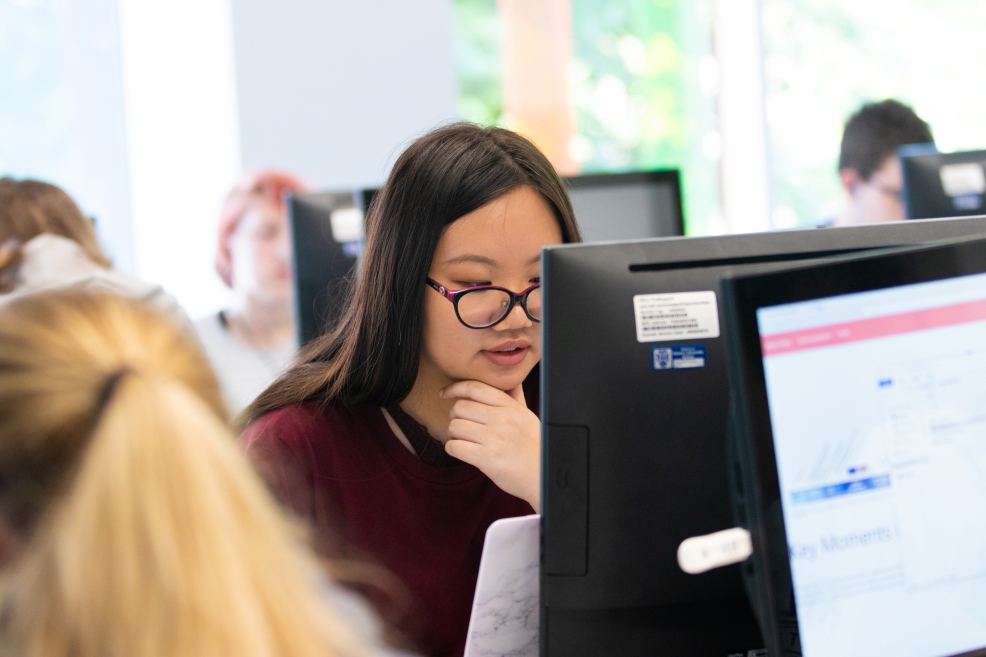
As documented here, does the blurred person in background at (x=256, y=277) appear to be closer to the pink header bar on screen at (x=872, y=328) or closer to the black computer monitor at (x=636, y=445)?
the black computer monitor at (x=636, y=445)

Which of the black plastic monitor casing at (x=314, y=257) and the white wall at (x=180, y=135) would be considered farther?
the white wall at (x=180, y=135)

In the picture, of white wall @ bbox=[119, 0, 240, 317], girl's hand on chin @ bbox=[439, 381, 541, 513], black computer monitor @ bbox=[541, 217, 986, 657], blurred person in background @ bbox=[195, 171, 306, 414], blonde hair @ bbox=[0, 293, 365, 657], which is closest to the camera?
blonde hair @ bbox=[0, 293, 365, 657]

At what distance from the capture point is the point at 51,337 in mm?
507

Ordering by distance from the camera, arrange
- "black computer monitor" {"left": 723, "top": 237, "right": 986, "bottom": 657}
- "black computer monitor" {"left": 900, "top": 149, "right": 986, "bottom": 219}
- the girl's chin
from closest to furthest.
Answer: "black computer monitor" {"left": 723, "top": 237, "right": 986, "bottom": 657} → the girl's chin → "black computer monitor" {"left": 900, "top": 149, "right": 986, "bottom": 219}

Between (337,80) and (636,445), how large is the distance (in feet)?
10.6

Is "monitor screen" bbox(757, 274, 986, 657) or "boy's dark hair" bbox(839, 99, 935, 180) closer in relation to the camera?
"monitor screen" bbox(757, 274, 986, 657)

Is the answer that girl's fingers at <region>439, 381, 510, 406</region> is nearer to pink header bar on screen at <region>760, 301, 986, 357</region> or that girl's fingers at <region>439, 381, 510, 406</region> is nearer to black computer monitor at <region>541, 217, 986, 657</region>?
black computer monitor at <region>541, 217, 986, 657</region>

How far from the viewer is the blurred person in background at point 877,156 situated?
2930 millimetres

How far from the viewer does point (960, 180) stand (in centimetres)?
185

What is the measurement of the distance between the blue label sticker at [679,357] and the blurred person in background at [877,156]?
2.30 metres

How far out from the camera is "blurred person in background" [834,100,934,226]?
9.61 feet

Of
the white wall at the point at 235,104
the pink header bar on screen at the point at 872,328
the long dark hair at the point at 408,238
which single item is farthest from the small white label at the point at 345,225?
the white wall at the point at 235,104

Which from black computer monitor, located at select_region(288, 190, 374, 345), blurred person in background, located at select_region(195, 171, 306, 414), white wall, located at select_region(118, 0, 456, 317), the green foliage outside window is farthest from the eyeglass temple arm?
the green foliage outside window

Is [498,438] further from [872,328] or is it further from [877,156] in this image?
[877,156]
